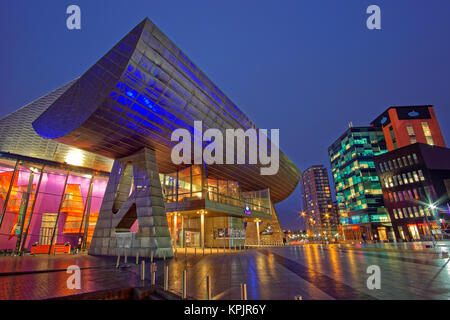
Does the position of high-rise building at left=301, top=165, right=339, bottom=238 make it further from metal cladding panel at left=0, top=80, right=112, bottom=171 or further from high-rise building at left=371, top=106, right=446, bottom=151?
metal cladding panel at left=0, top=80, right=112, bottom=171

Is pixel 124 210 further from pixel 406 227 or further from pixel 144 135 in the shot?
pixel 406 227

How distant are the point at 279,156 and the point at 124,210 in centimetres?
3113

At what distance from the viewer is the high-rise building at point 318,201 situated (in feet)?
547

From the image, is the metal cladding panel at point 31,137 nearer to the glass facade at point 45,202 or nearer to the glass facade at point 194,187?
the glass facade at point 45,202

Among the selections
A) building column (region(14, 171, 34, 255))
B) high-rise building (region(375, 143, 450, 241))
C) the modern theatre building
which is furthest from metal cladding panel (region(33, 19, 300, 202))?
high-rise building (region(375, 143, 450, 241))

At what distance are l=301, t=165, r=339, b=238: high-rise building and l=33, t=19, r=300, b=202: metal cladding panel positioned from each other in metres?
162

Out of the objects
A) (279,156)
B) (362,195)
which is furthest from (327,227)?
(279,156)

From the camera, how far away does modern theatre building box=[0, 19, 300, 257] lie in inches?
696

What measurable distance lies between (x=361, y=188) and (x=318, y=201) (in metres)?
109

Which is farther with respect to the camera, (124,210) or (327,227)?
(327,227)

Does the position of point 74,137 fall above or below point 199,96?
below

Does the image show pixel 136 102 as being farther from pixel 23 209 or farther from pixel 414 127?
pixel 414 127

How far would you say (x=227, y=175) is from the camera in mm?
37656
